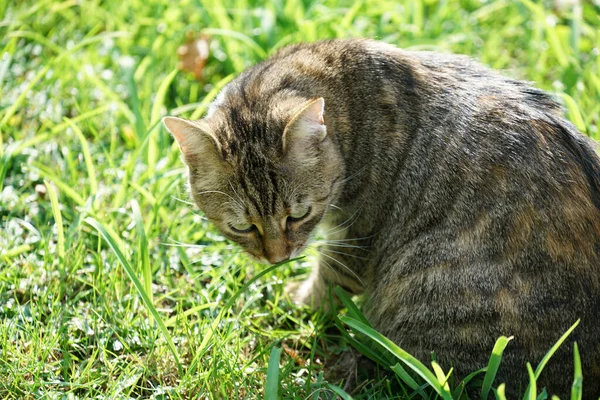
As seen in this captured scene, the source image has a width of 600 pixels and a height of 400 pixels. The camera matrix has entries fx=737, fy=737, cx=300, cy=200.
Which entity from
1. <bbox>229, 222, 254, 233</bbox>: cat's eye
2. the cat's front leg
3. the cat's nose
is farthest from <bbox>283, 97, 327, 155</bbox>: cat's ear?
the cat's front leg

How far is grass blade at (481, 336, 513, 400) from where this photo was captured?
9.00 ft

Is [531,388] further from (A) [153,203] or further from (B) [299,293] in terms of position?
(A) [153,203]

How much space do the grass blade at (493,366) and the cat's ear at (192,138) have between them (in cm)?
139

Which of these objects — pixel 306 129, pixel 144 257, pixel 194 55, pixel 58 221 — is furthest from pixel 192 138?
pixel 194 55

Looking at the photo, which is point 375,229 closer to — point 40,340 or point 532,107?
point 532,107

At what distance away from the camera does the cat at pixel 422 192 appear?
9.86 feet

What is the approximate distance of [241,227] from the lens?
131 inches

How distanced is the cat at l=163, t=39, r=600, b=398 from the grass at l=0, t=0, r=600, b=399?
0.23 metres

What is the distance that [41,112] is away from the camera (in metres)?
4.64

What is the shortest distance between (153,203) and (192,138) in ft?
2.64

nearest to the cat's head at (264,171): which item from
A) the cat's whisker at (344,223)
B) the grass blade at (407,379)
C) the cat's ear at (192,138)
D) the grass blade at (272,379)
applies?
the cat's ear at (192,138)

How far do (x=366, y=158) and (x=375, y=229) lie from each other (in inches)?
13.3

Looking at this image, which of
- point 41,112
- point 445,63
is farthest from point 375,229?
point 41,112

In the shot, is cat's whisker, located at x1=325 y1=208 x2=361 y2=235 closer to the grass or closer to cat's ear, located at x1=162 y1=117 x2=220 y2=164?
the grass
